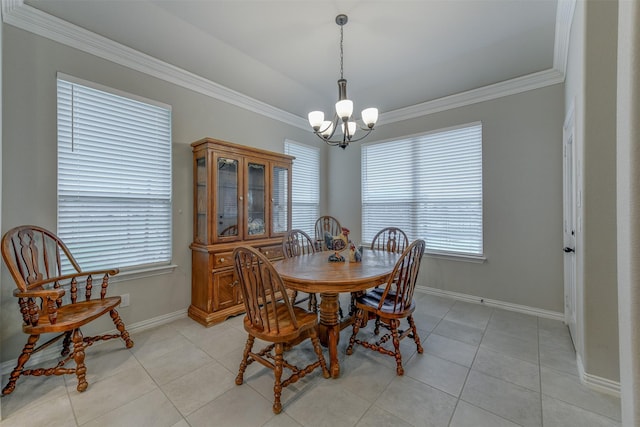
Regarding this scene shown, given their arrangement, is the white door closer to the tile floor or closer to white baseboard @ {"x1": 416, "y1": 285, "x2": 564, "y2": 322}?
white baseboard @ {"x1": 416, "y1": 285, "x2": 564, "y2": 322}

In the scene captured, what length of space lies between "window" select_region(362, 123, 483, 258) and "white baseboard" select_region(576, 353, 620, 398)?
1721mm

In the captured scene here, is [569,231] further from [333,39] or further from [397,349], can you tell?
[333,39]

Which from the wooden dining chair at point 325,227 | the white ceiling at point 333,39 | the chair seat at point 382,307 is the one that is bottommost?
the chair seat at point 382,307

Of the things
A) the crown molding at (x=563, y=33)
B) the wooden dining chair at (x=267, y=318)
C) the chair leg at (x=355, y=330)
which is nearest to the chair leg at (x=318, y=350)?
the wooden dining chair at (x=267, y=318)

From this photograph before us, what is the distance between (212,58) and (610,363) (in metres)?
4.32

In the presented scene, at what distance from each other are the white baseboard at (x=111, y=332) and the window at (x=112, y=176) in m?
0.61

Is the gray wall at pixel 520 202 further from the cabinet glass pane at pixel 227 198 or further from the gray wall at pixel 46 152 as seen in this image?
the gray wall at pixel 46 152

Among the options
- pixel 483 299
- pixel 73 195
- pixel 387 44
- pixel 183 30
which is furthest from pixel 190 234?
pixel 483 299

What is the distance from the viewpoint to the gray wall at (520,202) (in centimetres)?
296

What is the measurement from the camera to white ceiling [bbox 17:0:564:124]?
223 centimetres

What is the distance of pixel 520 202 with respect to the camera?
3162 millimetres

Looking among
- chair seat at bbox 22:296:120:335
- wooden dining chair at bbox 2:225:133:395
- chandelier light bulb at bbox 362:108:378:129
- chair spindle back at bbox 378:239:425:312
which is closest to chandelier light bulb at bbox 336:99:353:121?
chandelier light bulb at bbox 362:108:378:129

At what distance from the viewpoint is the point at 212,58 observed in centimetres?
288

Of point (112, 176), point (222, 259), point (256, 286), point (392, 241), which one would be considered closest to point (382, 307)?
point (256, 286)
